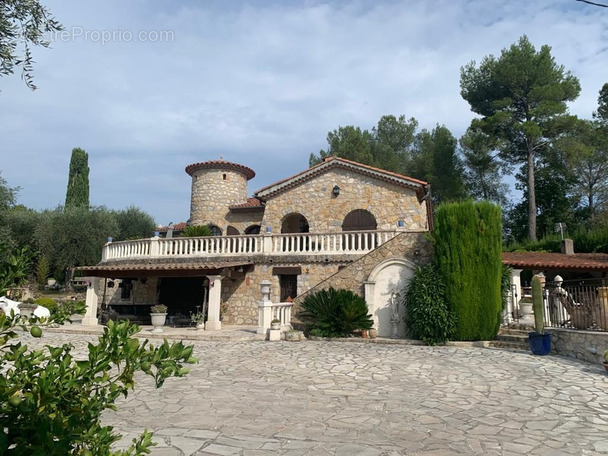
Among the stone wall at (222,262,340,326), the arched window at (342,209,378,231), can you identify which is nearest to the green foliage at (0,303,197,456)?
the stone wall at (222,262,340,326)

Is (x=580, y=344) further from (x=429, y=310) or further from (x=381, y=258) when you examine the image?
(x=381, y=258)

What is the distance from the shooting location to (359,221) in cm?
2017

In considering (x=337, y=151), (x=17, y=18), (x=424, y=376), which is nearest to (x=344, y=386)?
(x=424, y=376)

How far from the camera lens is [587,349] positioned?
381 inches

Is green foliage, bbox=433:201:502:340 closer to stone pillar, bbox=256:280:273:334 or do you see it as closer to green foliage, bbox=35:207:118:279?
stone pillar, bbox=256:280:273:334

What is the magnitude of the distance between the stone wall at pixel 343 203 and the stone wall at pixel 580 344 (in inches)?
354

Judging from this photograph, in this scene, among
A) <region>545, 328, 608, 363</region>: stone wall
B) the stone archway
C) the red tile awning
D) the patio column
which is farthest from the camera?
the red tile awning

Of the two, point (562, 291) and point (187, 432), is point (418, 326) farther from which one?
point (187, 432)

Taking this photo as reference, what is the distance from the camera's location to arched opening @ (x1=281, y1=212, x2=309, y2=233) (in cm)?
2183

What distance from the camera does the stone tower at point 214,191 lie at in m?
26.3

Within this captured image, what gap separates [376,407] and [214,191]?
72.4 feet

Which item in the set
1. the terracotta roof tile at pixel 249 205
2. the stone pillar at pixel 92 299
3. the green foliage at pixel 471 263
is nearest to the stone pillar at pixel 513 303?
the green foliage at pixel 471 263

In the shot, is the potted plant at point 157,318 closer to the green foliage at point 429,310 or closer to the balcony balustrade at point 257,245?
the balcony balustrade at point 257,245

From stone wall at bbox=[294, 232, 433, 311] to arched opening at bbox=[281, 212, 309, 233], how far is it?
7.05 m
